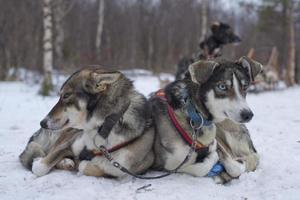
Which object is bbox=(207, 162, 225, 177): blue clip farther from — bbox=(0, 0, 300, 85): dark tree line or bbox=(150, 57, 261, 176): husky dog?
bbox=(0, 0, 300, 85): dark tree line

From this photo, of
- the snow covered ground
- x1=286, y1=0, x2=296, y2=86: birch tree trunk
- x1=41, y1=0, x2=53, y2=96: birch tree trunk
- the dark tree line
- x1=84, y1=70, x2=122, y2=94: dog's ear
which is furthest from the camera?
the dark tree line

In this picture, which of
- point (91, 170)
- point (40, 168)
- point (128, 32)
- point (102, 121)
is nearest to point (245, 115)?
point (102, 121)

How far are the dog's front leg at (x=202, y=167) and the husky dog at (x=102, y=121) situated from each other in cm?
33

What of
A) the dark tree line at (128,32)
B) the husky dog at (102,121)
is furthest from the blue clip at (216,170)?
the dark tree line at (128,32)

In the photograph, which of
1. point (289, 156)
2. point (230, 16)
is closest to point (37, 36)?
point (289, 156)

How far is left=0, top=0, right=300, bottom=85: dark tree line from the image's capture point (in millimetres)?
16656

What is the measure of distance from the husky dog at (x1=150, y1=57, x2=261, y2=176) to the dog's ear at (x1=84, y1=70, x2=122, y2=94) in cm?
55

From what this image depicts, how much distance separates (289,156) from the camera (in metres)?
4.73

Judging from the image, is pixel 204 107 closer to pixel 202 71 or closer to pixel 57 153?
pixel 202 71

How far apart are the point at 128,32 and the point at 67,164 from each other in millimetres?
26714

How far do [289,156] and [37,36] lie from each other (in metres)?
14.9

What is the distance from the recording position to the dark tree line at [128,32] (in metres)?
16.7

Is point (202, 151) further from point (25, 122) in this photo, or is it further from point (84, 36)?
point (84, 36)

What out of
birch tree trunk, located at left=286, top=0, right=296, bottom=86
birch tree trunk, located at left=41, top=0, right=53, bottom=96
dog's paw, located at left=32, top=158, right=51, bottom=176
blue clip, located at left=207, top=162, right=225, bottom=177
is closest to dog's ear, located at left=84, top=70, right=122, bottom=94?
dog's paw, located at left=32, top=158, right=51, bottom=176
